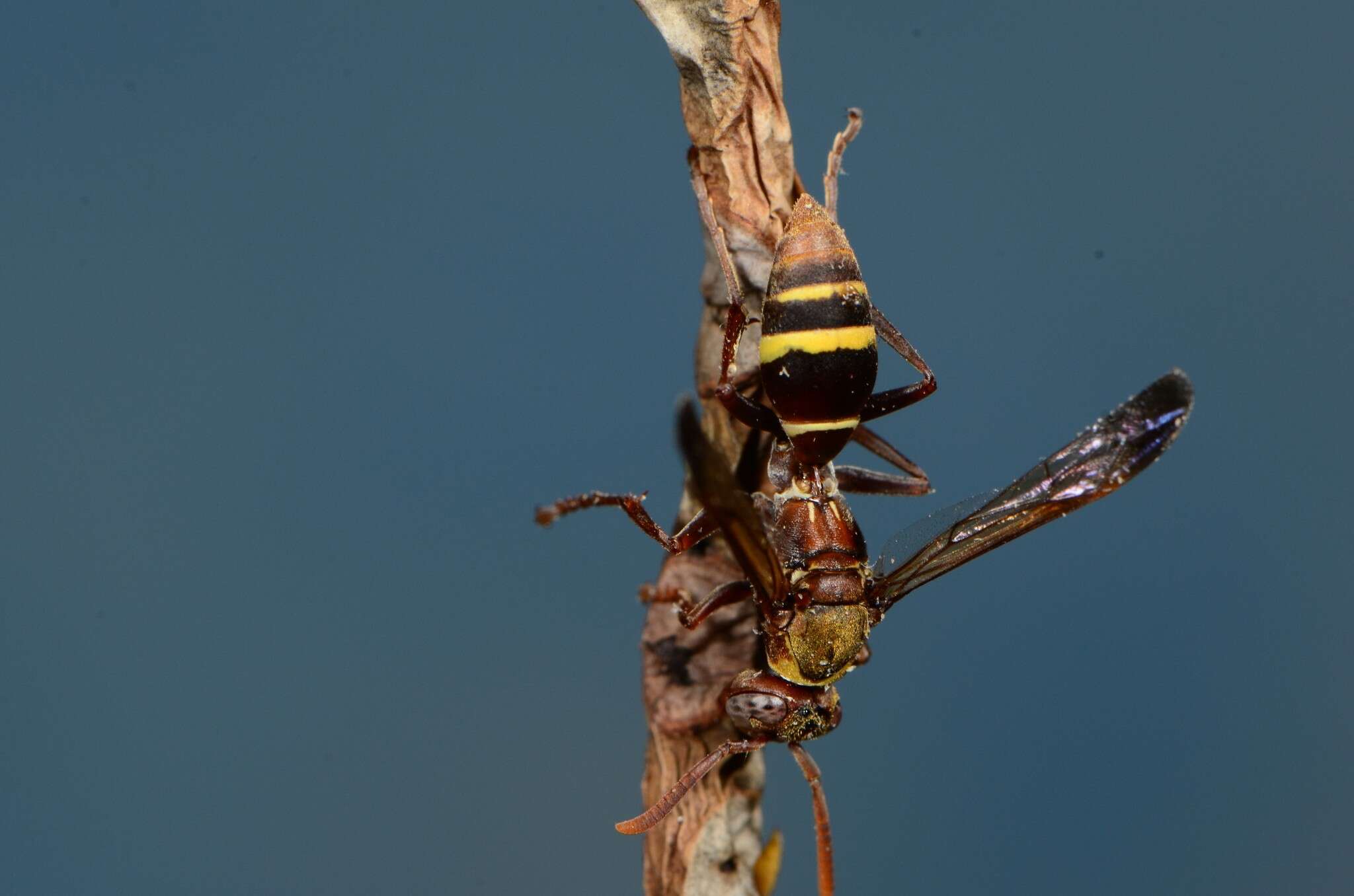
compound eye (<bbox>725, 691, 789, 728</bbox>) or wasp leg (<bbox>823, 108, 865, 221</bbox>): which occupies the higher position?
wasp leg (<bbox>823, 108, 865, 221</bbox>)

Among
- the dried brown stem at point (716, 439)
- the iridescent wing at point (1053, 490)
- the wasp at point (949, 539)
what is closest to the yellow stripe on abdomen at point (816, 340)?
the dried brown stem at point (716, 439)

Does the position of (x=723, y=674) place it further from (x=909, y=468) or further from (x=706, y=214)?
(x=706, y=214)

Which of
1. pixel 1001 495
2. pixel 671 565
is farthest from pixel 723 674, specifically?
pixel 1001 495

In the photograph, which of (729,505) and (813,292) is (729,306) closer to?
(813,292)

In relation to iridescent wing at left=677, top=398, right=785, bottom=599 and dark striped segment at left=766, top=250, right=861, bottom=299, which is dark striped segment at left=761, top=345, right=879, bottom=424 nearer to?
dark striped segment at left=766, top=250, right=861, bottom=299

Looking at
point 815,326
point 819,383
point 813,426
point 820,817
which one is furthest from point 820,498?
point 820,817

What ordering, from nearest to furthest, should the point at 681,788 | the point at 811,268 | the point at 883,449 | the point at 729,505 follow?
the point at 729,505, the point at 811,268, the point at 681,788, the point at 883,449

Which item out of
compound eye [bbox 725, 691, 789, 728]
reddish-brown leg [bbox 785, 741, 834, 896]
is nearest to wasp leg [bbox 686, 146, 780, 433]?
compound eye [bbox 725, 691, 789, 728]
